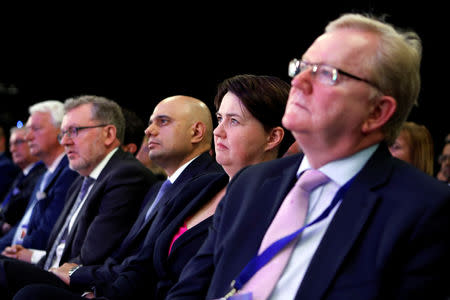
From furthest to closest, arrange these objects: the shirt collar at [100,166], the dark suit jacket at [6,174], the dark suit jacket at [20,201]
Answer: the dark suit jacket at [6,174] < the dark suit jacket at [20,201] < the shirt collar at [100,166]

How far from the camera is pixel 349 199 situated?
142 cm

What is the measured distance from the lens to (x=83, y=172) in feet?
12.2

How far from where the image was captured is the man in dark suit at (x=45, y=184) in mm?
4059

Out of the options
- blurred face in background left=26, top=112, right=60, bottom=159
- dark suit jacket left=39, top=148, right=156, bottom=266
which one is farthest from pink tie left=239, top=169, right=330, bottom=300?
blurred face in background left=26, top=112, right=60, bottom=159

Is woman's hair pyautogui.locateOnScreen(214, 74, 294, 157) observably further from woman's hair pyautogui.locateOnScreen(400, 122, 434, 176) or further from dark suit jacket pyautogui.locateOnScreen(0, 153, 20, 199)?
dark suit jacket pyautogui.locateOnScreen(0, 153, 20, 199)

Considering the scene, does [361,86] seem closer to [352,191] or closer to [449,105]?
[352,191]

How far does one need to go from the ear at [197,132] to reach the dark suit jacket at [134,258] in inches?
4.4

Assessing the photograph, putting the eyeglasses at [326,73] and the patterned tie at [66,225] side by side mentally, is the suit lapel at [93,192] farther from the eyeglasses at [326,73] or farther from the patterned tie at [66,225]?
the eyeglasses at [326,73]

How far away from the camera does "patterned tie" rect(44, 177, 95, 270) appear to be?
3.49m

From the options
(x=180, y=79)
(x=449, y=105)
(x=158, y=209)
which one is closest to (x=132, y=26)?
(x=180, y=79)

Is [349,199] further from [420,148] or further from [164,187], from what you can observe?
[420,148]

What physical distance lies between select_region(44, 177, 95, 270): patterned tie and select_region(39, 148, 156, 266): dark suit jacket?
19 cm

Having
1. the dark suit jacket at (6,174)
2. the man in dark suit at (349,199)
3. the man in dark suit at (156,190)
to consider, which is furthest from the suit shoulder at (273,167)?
the dark suit jacket at (6,174)

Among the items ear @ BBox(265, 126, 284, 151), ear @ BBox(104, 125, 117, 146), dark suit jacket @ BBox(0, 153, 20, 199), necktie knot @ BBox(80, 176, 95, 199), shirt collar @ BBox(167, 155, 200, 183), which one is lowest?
dark suit jacket @ BBox(0, 153, 20, 199)
